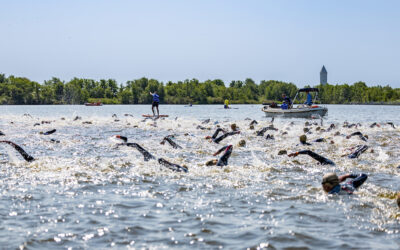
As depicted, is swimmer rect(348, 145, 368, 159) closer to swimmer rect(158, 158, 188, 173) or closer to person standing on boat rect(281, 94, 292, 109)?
swimmer rect(158, 158, 188, 173)

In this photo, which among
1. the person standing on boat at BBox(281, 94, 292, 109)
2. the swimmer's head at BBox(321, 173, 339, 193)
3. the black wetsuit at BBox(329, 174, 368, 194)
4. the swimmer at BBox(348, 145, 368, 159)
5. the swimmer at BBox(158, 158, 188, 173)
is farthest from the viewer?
the person standing on boat at BBox(281, 94, 292, 109)

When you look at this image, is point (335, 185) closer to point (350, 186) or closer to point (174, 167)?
point (350, 186)

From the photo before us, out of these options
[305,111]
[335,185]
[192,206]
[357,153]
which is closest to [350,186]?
[335,185]

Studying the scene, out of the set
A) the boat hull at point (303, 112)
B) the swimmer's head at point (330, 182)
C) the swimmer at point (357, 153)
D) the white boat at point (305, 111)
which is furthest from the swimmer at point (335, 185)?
the boat hull at point (303, 112)

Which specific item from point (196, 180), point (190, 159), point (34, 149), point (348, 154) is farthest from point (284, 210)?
point (34, 149)

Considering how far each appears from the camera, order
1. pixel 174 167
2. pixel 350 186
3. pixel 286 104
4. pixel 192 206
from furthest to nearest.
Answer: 1. pixel 286 104
2. pixel 174 167
3. pixel 350 186
4. pixel 192 206

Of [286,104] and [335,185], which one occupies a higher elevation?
[286,104]

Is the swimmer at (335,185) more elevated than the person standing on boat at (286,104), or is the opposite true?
the person standing on boat at (286,104)

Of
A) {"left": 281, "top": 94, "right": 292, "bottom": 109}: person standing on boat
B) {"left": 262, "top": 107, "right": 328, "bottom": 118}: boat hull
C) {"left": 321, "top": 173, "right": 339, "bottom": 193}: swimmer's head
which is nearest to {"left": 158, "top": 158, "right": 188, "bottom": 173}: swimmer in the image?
{"left": 321, "top": 173, "right": 339, "bottom": 193}: swimmer's head

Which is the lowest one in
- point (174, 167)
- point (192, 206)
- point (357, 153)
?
point (192, 206)

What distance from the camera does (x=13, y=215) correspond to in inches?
314

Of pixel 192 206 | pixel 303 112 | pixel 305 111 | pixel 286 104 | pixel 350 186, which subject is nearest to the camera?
pixel 192 206

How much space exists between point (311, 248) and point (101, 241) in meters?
3.16

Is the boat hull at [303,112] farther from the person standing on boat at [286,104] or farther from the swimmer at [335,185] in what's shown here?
the swimmer at [335,185]
